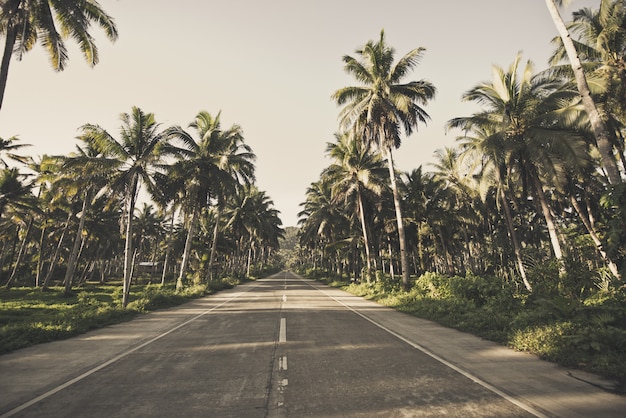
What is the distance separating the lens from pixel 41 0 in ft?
36.3

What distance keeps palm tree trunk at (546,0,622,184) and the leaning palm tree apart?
16327mm

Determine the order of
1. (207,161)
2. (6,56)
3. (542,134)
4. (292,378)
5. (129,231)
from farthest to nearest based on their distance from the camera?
1. (207,161)
2. (129,231)
3. (542,134)
4. (6,56)
5. (292,378)

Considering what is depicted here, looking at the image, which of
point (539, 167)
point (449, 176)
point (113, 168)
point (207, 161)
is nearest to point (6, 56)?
point (113, 168)

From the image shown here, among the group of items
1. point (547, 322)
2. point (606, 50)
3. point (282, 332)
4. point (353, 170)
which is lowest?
point (282, 332)

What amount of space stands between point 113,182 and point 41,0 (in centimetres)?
825

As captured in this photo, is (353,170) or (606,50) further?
(353,170)

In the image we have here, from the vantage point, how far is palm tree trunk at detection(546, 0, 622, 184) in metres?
8.13

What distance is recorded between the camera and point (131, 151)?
16562 mm

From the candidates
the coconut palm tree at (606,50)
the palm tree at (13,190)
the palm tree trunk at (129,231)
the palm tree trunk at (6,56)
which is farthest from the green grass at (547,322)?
the palm tree at (13,190)

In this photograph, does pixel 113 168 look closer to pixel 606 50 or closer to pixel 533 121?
pixel 533 121

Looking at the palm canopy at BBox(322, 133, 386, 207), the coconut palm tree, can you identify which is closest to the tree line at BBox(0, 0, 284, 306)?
the palm canopy at BBox(322, 133, 386, 207)

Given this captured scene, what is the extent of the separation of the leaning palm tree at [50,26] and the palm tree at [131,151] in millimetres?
4093

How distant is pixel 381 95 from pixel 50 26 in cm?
1615

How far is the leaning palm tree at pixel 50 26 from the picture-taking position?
33.6ft
